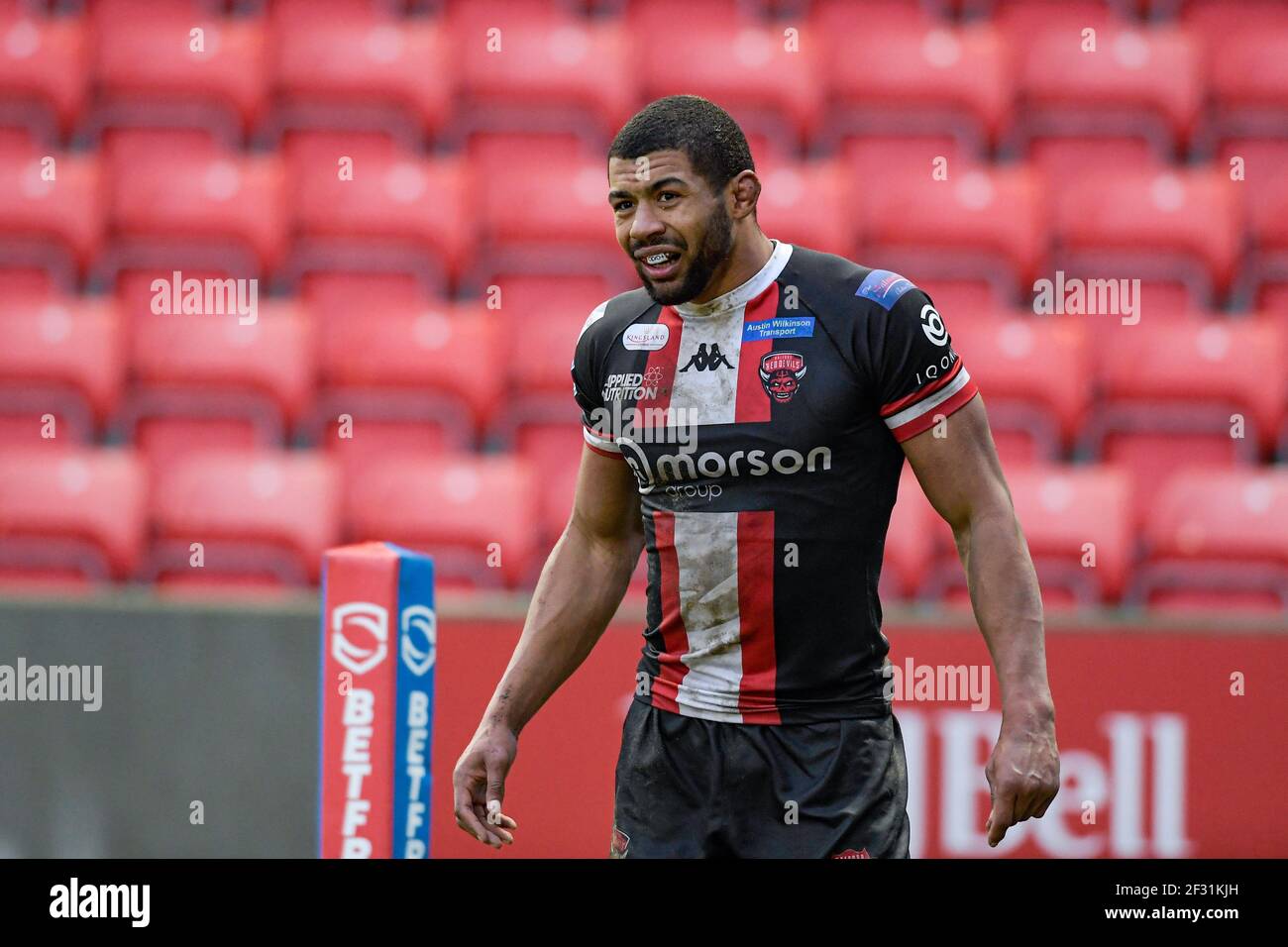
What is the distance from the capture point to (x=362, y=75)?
658 centimetres

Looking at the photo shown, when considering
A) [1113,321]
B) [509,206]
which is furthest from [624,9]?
[1113,321]

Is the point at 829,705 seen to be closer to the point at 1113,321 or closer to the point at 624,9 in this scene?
the point at 1113,321

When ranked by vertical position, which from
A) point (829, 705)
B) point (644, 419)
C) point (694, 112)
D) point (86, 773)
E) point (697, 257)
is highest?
point (694, 112)

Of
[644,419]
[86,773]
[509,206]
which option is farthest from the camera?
[509,206]

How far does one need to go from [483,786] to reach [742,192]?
1263mm

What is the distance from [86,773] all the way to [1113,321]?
3.94m

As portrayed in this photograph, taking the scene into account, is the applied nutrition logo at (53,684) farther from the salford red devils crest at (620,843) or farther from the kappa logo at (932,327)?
the kappa logo at (932,327)

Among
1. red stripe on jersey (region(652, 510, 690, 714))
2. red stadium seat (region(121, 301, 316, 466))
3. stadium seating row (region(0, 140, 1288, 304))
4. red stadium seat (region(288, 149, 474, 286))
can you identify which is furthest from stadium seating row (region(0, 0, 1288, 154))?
red stripe on jersey (region(652, 510, 690, 714))

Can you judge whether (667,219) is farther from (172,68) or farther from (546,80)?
(172,68)

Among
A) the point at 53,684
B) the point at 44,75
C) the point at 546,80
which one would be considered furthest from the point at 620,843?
the point at 44,75

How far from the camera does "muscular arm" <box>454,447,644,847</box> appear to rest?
3123 mm

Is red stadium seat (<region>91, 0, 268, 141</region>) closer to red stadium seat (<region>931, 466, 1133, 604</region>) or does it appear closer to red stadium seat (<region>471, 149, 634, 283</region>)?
red stadium seat (<region>471, 149, 634, 283</region>)

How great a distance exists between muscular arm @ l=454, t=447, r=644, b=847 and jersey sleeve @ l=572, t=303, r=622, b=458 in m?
0.04

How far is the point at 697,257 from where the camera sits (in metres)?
2.88
